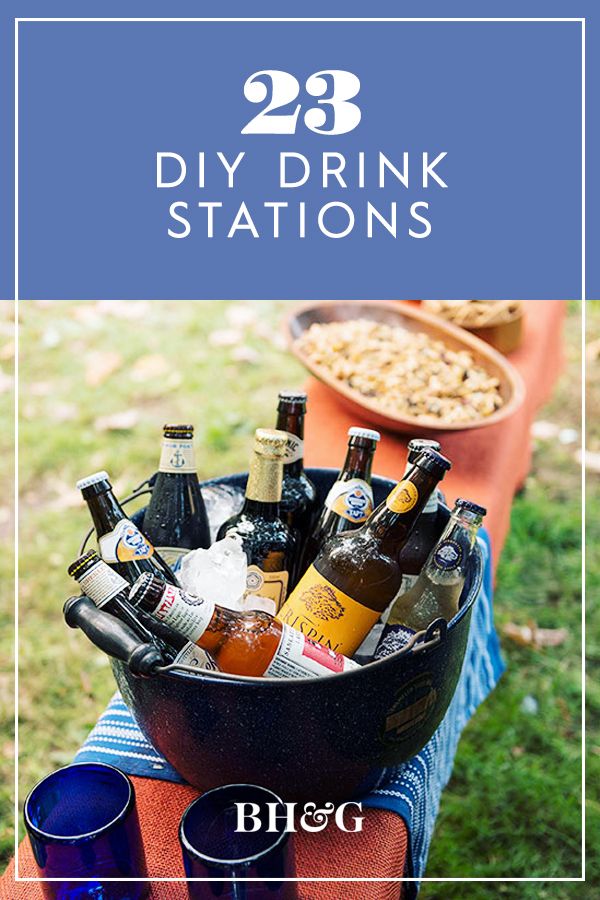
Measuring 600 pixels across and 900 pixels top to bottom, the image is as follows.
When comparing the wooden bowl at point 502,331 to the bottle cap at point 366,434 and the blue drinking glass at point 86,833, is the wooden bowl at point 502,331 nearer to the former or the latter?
the bottle cap at point 366,434

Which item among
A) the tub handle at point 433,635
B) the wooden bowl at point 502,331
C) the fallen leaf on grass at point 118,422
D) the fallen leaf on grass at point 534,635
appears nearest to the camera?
the tub handle at point 433,635

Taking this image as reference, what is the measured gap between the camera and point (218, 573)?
3.25ft

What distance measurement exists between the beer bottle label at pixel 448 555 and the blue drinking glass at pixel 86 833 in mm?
441

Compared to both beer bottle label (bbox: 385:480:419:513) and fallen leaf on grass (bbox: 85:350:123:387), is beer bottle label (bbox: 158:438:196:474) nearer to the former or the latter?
beer bottle label (bbox: 385:480:419:513)

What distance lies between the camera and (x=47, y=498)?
2887 mm

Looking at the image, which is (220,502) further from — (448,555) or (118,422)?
(118,422)

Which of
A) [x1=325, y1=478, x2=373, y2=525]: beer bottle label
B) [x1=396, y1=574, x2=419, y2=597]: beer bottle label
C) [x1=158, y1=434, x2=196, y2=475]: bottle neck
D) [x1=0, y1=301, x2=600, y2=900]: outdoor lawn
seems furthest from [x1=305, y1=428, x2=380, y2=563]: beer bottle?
[x1=0, y1=301, x2=600, y2=900]: outdoor lawn

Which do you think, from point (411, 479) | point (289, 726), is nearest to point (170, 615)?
point (289, 726)

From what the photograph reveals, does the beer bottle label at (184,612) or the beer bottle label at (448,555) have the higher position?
the beer bottle label at (448,555)

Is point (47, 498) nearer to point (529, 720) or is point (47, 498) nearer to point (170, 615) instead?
point (529, 720)

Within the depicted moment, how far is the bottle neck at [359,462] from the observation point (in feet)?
3.78

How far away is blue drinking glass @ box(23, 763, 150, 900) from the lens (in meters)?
0.76

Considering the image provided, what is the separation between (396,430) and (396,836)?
3.00ft

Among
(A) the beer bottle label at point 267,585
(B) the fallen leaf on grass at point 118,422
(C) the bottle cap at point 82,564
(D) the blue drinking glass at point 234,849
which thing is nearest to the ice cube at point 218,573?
(A) the beer bottle label at point 267,585
